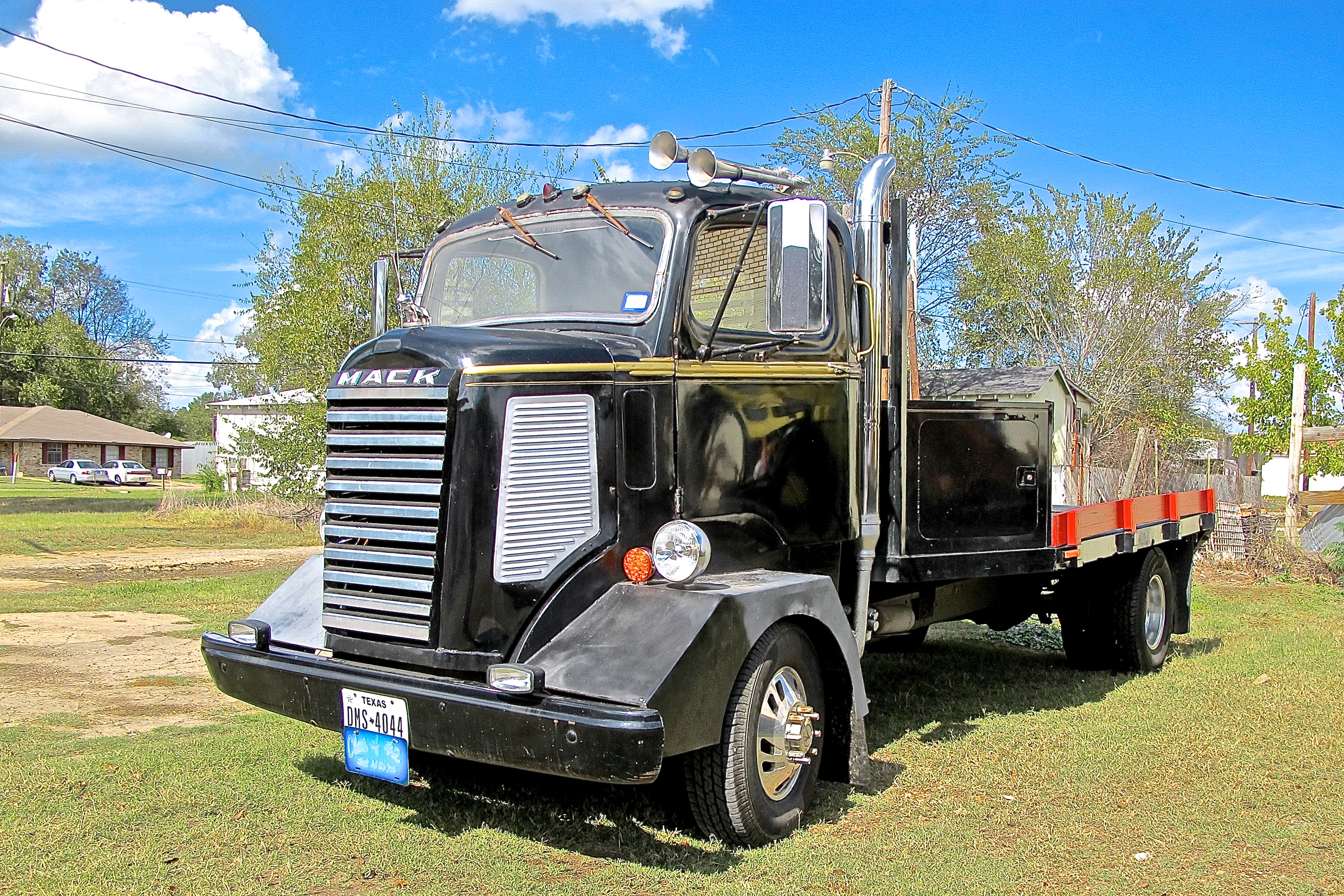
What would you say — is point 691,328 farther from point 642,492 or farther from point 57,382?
point 57,382

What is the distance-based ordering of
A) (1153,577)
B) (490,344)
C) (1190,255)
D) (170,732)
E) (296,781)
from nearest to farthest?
(490,344) < (296,781) < (170,732) < (1153,577) < (1190,255)

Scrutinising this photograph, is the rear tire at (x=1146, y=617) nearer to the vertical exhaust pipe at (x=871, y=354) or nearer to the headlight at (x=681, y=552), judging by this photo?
the vertical exhaust pipe at (x=871, y=354)

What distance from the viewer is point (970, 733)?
21.3 ft

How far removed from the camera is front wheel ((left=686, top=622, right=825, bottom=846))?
4.33m

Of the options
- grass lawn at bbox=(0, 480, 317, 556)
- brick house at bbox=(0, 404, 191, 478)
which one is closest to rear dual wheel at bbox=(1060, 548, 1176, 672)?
grass lawn at bbox=(0, 480, 317, 556)

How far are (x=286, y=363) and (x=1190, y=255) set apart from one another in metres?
22.2

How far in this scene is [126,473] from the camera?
56625 millimetres

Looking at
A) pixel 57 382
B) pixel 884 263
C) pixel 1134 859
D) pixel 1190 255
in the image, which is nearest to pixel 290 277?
pixel 884 263

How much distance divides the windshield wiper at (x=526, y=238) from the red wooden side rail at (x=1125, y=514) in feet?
11.1

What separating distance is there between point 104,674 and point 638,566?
5.38m

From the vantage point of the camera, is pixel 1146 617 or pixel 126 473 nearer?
pixel 1146 617

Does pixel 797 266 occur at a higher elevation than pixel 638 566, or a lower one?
higher

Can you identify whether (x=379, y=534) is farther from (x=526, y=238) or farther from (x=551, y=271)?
(x=526, y=238)

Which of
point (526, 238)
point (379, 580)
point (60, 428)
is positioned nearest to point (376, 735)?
point (379, 580)
